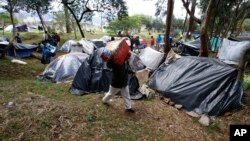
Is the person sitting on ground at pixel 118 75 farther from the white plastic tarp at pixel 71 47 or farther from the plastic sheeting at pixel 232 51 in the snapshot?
the white plastic tarp at pixel 71 47

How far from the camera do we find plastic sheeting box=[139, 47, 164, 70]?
11.2 metres

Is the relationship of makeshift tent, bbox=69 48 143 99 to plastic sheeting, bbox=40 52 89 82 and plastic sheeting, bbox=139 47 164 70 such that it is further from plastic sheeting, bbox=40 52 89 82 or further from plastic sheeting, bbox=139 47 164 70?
plastic sheeting, bbox=139 47 164 70

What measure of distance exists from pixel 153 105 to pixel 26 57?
10750 millimetres

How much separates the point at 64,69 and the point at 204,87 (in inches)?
210

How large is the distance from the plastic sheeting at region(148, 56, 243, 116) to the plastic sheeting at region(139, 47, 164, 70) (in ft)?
12.4

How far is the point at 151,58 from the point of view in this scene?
11.6 m

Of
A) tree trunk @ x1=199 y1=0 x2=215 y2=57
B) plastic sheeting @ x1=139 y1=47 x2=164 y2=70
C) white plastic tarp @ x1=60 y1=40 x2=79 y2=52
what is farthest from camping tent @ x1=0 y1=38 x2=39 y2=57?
tree trunk @ x1=199 y1=0 x2=215 y2=57

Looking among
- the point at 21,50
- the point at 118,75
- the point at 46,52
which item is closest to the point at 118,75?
the point at 118,75

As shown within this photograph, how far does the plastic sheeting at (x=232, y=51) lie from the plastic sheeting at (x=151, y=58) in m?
3.17

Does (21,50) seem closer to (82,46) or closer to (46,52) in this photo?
(46,52)

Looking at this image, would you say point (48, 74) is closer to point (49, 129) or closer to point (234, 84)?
point (49, 129)

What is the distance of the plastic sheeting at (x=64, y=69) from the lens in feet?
30.3

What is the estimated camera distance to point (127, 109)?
5320 mm

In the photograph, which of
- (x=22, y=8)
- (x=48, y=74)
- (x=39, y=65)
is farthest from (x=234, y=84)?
(x=22, y=8)
